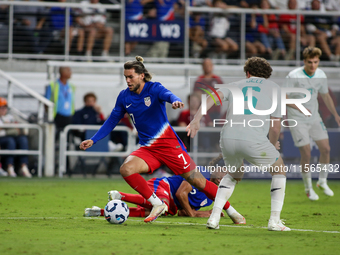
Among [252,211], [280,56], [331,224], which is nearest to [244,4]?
[280,56]

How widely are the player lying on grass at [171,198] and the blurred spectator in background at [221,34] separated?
10417 millimetres

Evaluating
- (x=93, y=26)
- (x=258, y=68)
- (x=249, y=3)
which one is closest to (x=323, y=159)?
(x=258, y=68)

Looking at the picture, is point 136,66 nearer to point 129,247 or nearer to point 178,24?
point 129,247

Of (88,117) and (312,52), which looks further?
(88,117)

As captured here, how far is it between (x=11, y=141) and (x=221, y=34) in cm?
742

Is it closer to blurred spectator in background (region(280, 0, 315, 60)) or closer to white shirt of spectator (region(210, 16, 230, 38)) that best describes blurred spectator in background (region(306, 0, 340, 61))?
blurred spectator in background (region(280, 0, 315, 60))

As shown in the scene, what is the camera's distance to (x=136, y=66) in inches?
271

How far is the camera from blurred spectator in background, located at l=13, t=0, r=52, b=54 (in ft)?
54.4

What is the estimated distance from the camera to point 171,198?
7359mm

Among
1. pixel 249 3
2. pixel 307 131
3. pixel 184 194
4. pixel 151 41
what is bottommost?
pixel 184 194

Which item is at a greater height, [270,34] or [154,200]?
[270,34]

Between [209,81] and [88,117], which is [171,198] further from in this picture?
[209,81]

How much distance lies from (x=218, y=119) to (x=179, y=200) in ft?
20.8

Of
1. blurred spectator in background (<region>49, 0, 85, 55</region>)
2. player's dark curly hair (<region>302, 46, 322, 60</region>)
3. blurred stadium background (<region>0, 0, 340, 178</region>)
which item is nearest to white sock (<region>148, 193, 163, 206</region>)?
player's dark curly hair (<region>302, 46, 322, 60</region>)
